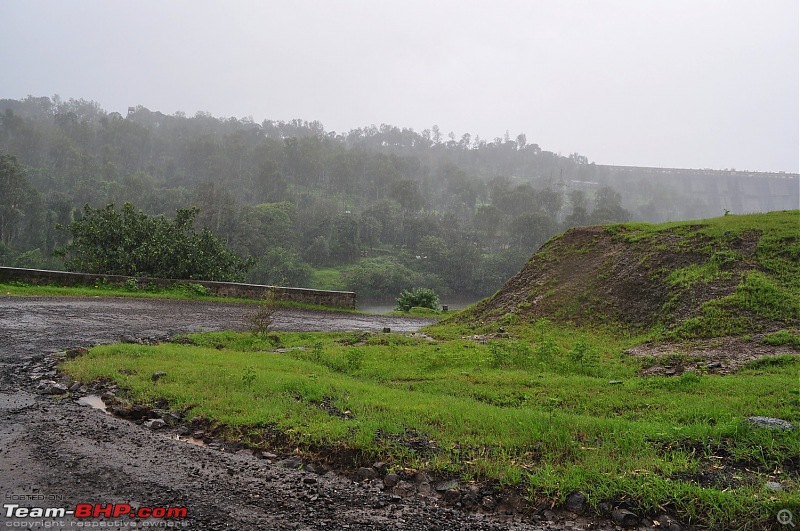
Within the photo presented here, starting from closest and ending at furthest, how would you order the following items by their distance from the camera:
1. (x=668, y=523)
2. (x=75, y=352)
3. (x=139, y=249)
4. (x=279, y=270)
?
(x=668, y=523) < (x=75, y=352) < (x=139, y=249) < (x=279, y=270)

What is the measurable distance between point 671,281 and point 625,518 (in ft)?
29.6

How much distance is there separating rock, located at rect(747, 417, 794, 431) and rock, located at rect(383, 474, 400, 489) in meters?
3.34

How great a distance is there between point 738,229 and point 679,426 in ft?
30.7

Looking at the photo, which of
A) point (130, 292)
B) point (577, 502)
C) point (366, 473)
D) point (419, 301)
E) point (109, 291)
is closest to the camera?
point (577, 502)

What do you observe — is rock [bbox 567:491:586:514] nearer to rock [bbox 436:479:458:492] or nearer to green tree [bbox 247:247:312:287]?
rock [bbox 436:479:458:492]

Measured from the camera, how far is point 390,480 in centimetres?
426

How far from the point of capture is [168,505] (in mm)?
3711

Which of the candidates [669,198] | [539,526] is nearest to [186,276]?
[539,526]

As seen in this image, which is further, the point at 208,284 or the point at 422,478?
the point at 208,284

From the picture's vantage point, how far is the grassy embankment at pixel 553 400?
4129mm

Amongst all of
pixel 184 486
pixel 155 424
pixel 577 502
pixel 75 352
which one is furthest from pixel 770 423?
pixel 75 352

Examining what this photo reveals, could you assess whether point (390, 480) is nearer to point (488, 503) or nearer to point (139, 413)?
point (488, 503)

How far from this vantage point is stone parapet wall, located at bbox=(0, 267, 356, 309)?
59.1ft

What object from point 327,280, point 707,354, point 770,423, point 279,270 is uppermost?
point 770,423
